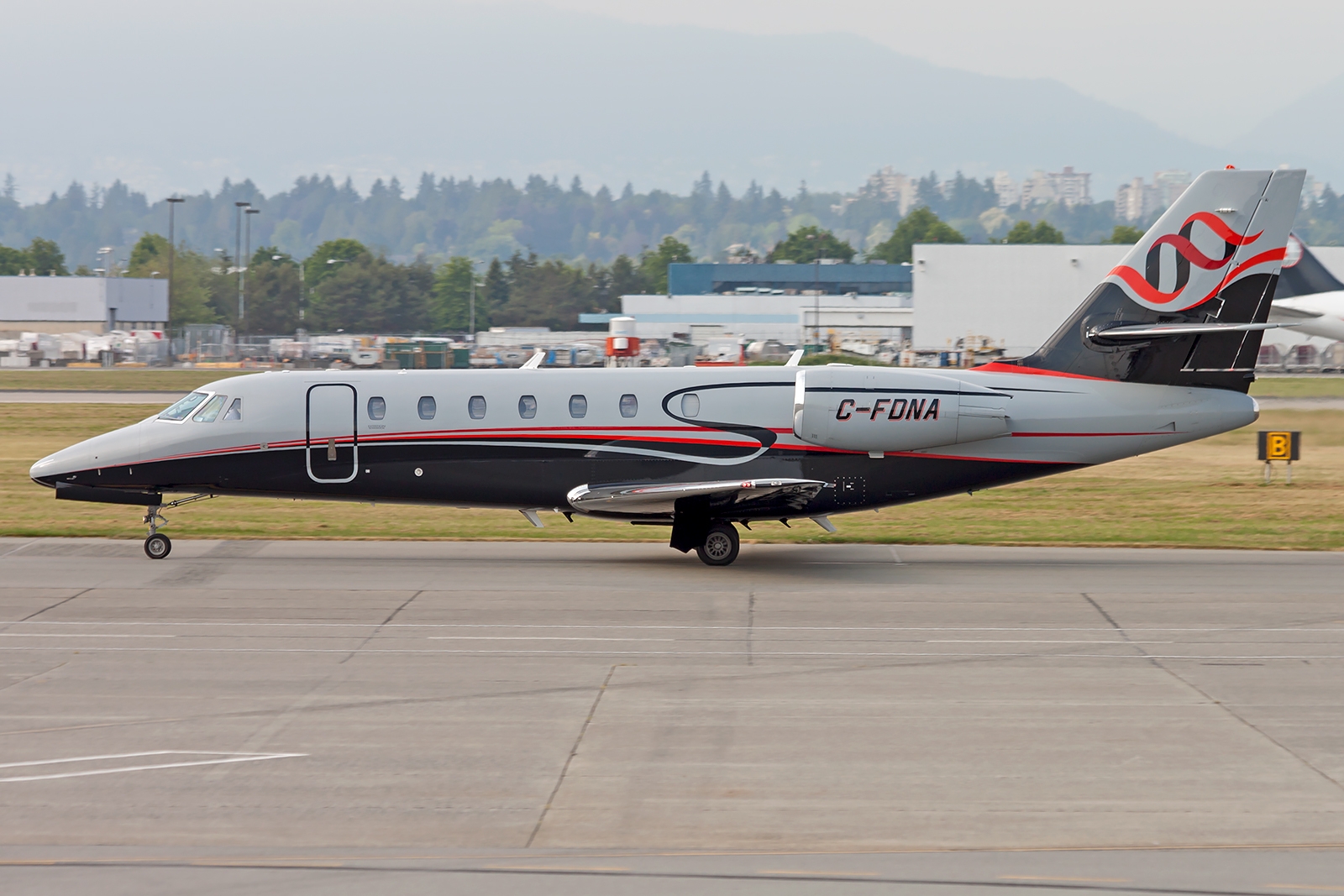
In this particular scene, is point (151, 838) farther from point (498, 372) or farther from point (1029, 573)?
point (1029, 573)

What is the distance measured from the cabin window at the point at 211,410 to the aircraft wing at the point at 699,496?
20.2 feet

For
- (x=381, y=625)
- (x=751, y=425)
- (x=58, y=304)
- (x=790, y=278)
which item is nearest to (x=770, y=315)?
(x=790, y=278)

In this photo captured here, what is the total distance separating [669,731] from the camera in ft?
41.3

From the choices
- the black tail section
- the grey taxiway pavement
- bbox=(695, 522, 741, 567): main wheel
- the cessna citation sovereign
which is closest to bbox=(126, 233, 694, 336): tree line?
the cessna citation sovereign

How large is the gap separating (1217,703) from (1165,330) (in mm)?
9544

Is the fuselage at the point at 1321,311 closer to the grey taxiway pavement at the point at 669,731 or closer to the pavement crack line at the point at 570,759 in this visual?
the grey taxiway pavement at the point at 669,731

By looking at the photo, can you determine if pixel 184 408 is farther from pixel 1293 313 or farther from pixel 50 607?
pixel 1293 313

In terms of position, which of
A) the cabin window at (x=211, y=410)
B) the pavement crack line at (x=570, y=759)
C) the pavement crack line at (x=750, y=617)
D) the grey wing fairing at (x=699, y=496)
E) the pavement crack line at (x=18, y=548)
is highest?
the cabin window at (x=211, y=410)

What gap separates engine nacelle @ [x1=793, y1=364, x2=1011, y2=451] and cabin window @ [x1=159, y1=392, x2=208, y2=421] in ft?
33.3

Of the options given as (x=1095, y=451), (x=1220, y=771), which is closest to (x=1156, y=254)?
(x=1095, y=451)

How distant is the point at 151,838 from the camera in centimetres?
975

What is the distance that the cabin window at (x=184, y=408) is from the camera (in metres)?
22.5

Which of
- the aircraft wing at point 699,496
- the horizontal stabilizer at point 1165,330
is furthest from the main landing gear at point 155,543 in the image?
the horizontal stabilizer at point 1165,330

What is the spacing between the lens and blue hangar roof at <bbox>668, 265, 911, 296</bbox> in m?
178
